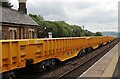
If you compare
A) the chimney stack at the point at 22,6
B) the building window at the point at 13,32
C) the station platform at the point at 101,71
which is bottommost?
the station platform at the point at 101,71

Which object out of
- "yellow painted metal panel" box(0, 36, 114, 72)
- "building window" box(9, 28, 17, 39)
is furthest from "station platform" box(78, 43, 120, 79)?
"building window" box(9, 28, 17, 39)

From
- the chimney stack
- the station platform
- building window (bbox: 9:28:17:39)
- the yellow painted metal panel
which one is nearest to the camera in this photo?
the yellow painted metal panel

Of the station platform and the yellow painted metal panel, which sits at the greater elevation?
the yellow painted metal panel

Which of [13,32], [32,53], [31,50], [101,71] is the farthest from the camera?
[13,32]

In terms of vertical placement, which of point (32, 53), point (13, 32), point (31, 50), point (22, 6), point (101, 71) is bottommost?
point (101, 71)

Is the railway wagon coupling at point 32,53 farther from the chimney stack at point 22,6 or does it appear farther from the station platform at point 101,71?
the chimney stack at point 22,6

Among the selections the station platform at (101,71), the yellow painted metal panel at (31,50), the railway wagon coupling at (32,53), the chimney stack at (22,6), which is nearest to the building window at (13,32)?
the chimney stack at (22,6)

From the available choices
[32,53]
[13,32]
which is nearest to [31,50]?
[32,53]

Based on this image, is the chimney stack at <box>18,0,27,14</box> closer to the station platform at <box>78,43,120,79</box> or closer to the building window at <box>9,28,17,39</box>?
the building window at <box>9,28,17,39</box>

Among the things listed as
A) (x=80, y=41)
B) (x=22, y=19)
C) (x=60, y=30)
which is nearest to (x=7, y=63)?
(x=80, y=41)

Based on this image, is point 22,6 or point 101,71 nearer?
point 101,71

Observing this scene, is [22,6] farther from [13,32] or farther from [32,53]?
[32,53]

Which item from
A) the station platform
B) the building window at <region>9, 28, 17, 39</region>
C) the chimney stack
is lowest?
the station platform

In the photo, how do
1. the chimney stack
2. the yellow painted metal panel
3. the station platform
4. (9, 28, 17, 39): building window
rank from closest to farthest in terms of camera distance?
the yellow painted metal panel
the station platform
(9, 28, 17, 39): building window
the chimney stack
